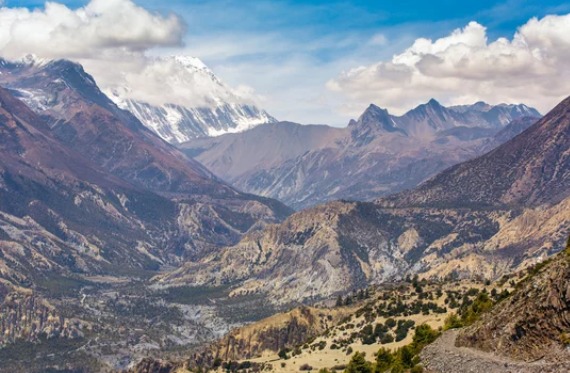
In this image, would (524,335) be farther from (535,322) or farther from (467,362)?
(467,362)

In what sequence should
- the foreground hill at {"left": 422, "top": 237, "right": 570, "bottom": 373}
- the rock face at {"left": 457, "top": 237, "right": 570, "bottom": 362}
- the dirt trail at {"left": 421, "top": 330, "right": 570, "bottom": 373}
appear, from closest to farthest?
1. the dirt trail at {"left": 421, "top": 330, "right": 570, "bottom": 373}
2. the foreground hill at {"left": 422, "top": 237, "right": 570, "bottom": 373}
3. the rock face at {"left": 457, "top": 237, "right": 570, "bottom": 362}

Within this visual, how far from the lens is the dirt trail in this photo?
76250mm

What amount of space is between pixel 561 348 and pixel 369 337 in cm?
12062

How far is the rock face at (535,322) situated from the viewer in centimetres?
7812

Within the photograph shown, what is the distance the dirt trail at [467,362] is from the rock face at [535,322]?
105cm

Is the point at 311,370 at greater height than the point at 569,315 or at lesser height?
lesser

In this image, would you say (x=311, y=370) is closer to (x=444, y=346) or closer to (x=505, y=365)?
(x=444, y=346)

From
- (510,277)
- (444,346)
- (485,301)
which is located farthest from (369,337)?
(444,346)

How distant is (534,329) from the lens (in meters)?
81.2

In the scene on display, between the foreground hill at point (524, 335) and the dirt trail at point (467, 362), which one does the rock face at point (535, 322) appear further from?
the dirt trail at point (467, 362)

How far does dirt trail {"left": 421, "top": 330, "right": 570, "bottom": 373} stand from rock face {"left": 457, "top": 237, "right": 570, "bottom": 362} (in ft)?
3.43

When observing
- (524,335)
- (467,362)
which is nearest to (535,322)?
(524,335)

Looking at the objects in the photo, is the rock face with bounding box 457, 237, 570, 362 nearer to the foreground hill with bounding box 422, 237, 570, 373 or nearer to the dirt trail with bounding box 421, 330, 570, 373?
the foreground hill with bounding box 422, 237, 570, 373

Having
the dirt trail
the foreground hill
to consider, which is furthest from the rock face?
the dirt trail
